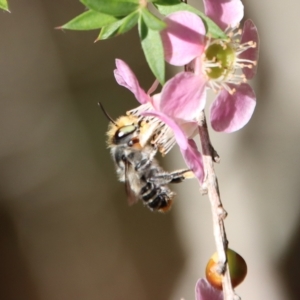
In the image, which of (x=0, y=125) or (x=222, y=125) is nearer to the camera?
(x=222, y=125)

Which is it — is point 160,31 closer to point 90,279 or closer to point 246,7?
point 246,7

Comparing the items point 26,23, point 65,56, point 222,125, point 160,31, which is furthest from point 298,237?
point 160,31

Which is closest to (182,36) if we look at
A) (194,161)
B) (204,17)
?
(204,17)

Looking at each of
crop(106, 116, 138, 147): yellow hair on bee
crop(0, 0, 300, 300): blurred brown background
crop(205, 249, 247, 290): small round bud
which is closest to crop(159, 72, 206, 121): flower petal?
crop(205, 249, 247, 290): small round bud

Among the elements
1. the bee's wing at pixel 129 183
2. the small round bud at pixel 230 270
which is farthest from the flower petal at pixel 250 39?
the bee's wing at pixel 129 183

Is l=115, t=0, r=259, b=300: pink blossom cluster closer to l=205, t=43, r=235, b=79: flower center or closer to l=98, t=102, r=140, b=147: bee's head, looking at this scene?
l=205, t=43, r=235, b=79: flower center

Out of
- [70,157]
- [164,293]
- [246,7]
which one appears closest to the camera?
[246,7]

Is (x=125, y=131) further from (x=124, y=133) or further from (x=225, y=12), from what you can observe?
(x=225, y=12)
